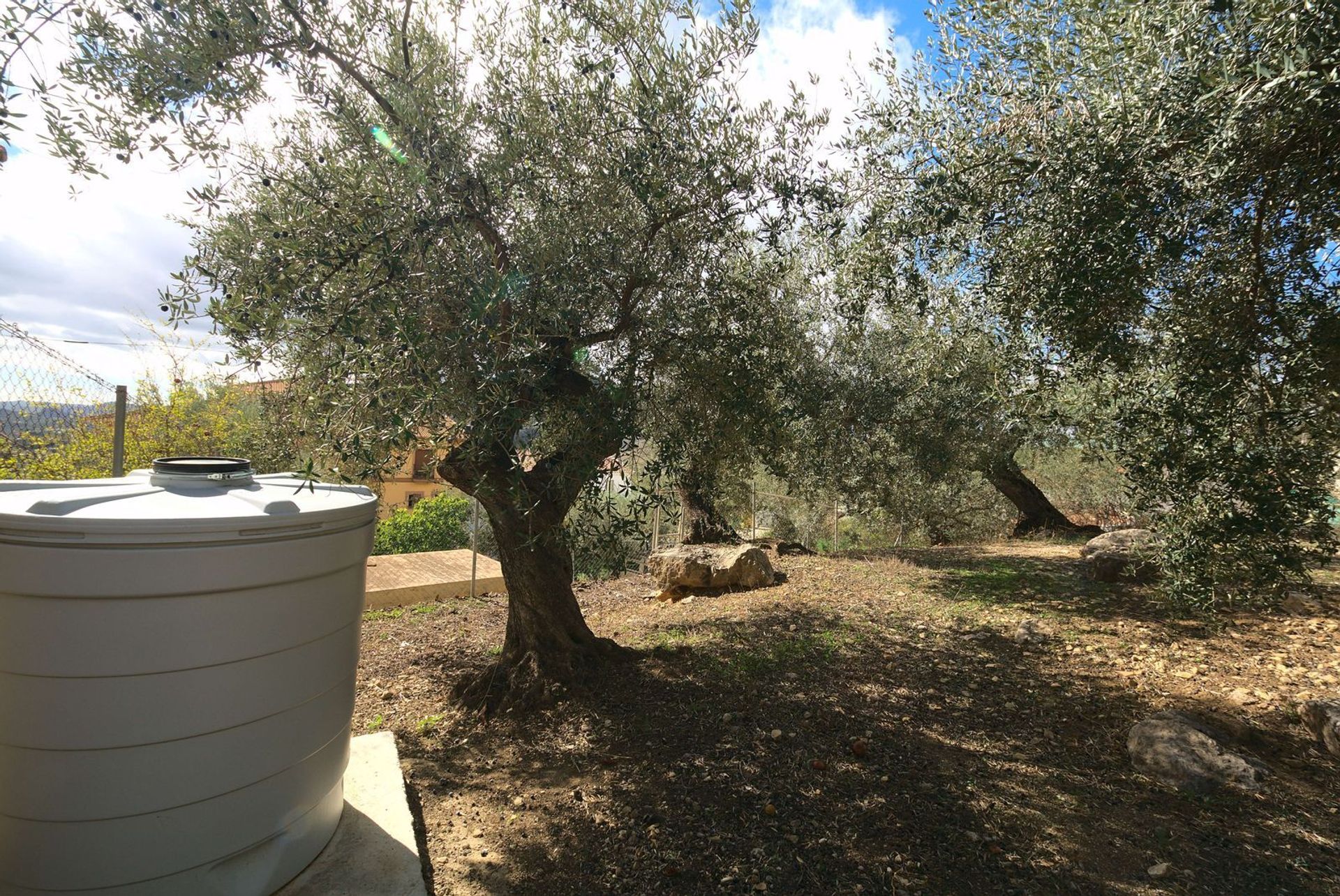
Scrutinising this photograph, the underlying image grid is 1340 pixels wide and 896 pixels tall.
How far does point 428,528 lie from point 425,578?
236 centimetres

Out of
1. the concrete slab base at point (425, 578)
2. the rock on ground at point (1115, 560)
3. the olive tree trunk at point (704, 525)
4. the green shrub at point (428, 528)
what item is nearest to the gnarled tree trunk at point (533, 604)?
the concrete slab base at point (425, 578)

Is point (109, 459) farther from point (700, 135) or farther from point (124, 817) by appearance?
point (700, 135)

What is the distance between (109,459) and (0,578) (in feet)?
18.3

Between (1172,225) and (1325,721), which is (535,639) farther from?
(1325,721)

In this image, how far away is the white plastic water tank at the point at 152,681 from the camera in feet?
5.79

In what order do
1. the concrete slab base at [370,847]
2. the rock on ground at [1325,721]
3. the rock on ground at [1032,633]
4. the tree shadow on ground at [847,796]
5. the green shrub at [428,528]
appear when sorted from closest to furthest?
the concrete slab base at [370,847] → the tree shadow on ground at [847,796] → the rock on ground at [1325,721] → the rock on ground at [1032,633] → the green shrub at [428,528]

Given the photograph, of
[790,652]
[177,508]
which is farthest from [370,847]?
[790,652]

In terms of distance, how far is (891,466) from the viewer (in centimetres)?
917

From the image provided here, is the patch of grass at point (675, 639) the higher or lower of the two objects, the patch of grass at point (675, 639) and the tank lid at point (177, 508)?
the lower

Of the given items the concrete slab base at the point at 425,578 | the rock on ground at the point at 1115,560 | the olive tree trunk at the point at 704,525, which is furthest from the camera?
the olive tree trunk at the point at 704,525

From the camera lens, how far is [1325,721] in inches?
151

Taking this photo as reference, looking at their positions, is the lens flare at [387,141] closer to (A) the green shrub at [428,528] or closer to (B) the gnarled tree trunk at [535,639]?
(B) the gnarled tree trunk at [535,639]

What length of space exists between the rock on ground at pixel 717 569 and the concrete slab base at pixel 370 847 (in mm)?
4974

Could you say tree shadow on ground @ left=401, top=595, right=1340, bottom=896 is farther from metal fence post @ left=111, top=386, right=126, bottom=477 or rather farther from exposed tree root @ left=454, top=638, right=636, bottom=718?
metal fence post @ left=111, top=386, right=126, bottom=477
